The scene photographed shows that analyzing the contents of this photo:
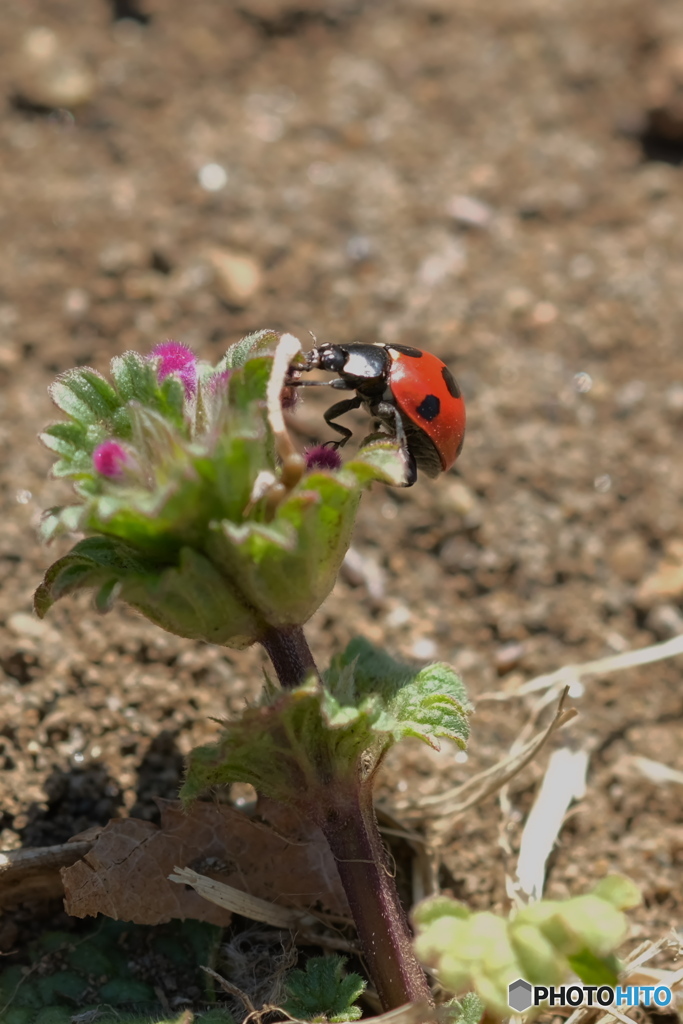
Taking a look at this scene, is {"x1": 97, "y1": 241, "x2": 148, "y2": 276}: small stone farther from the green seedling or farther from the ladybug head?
the green seedling

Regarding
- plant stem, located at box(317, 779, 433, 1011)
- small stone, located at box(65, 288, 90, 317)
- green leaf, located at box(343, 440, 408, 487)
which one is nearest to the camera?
green leaf, located at box(343, 440, 408, 487)

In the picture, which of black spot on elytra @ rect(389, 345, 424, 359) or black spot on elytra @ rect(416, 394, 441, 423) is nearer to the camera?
black spot on elytra @ rect(416, 394, 441, 423)

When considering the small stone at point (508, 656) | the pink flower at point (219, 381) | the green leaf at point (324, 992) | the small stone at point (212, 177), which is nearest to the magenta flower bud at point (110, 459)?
the pink flower at point (219, 381)

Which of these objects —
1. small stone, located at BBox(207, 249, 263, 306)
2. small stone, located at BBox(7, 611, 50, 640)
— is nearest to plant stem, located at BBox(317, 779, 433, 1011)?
small stone, located at BBox(7, 611, 50, 640)

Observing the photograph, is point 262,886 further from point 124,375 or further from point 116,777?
point 124,375

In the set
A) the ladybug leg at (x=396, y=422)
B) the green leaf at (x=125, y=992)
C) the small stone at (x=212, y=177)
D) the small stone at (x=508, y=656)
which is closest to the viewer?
the green leaf at (x=125, y=992)

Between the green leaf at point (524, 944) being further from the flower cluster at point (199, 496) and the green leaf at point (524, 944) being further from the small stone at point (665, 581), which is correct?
the small stone at point (665, 581)
